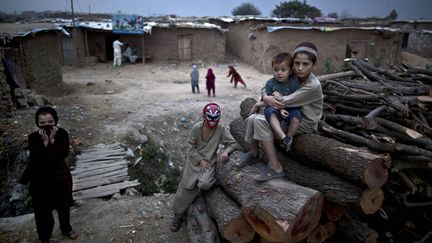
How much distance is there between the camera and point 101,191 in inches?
Result: 209

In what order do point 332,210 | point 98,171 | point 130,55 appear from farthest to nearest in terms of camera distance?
point 130,55 < point 98,171 < point 332,210

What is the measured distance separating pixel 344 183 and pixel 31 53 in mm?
11368

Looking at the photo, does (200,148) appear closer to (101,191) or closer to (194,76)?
(101,191)

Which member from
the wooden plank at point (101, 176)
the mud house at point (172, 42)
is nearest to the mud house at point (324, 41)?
the mud house at point (172, 42)

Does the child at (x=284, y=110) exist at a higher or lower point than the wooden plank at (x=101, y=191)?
higher

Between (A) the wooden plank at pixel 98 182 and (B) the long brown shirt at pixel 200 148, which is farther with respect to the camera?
(A) the wooden plank at pixel 98 182

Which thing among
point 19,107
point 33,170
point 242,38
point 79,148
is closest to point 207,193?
point 33,170

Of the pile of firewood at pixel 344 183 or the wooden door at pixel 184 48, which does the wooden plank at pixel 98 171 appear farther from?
the wooden door at pixel 184 48

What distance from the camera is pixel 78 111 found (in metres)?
9.07

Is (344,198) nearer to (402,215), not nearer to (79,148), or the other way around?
(402,215)

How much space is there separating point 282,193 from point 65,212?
9.10 feet

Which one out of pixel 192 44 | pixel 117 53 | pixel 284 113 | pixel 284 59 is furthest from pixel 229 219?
pixel 192 44

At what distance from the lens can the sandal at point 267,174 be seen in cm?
302

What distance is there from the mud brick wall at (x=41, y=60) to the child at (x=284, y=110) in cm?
1023
